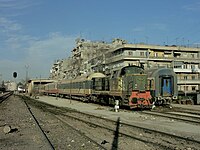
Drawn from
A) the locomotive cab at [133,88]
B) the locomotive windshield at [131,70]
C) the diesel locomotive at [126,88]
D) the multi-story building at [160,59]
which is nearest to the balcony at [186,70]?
the multi-story building at [160,59]

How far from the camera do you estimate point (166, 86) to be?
95.0 ft

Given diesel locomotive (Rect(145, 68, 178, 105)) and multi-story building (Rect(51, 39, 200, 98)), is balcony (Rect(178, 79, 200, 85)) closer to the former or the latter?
multi-story building (Rect(51, 39, 200, 98))

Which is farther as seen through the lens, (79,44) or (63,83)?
(79,44)

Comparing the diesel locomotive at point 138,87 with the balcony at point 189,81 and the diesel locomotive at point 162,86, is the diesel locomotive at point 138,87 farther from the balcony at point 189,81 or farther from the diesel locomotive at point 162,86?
the balcony at point 189,81

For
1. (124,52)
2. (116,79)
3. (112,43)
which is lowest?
(116,79)

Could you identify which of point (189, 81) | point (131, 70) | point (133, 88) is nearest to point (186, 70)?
point (189, 81)

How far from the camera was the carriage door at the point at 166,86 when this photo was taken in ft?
92.8

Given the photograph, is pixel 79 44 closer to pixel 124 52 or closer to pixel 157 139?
pixel 124 52

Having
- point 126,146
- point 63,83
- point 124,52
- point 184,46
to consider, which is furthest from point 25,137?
point 184,46

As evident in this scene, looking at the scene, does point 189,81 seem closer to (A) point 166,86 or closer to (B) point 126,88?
(A) point 166,86

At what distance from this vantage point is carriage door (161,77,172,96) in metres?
28.3

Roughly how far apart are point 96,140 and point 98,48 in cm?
11231

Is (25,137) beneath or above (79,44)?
beneath

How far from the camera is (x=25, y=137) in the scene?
12586mm
